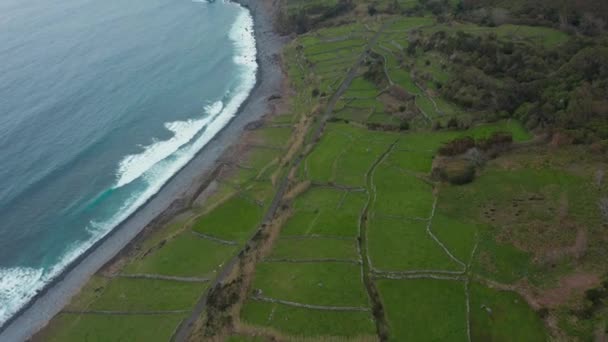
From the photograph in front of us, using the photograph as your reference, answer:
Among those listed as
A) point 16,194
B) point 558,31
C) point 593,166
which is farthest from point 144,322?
point 558,31

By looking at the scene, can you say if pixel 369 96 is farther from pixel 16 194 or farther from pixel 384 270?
pixel 16 194

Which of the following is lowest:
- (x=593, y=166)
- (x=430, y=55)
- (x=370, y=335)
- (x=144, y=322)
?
(x=144, y=322)

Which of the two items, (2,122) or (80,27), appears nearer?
(2,122)

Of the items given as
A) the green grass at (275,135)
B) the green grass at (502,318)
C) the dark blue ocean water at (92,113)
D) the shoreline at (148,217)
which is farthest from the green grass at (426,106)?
the dark blue ocean water at (92,113)

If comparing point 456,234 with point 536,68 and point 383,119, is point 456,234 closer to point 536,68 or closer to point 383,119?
point 383,119

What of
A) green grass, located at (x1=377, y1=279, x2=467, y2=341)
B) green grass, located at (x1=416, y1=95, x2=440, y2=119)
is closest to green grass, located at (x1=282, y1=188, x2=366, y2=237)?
green grass, located at (x1=377, y1=279, x2=467, y2=341)

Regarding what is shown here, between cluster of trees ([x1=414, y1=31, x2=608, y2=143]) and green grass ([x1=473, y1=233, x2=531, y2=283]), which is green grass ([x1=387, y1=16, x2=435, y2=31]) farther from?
green grass ([x1=473, y1=233, x2=531, y2=283])

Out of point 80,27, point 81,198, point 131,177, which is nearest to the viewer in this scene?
point 81,198
